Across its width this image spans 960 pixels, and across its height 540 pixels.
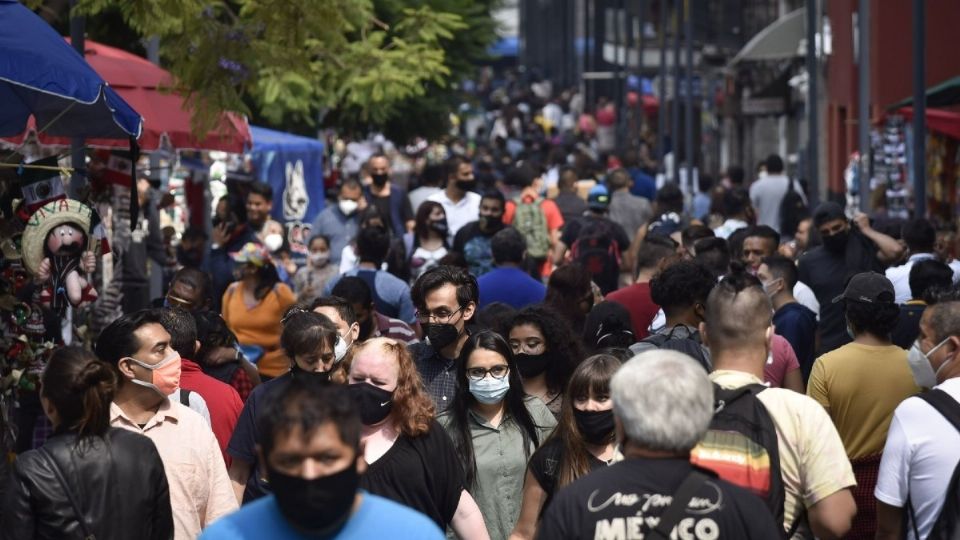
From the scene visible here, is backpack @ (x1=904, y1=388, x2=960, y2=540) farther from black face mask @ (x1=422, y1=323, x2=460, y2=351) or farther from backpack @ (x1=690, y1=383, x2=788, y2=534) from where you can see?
black face mask @ (x1=422, y1=323, x2=460, y2=351)

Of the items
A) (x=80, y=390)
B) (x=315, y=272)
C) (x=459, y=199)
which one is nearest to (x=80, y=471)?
(x=80, y=390)

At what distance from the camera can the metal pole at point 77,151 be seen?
1154 cm

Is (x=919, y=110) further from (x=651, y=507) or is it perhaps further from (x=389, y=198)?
(x=651, y=507)

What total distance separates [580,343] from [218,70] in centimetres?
523

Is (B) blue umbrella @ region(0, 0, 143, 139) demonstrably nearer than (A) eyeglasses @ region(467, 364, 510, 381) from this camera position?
No

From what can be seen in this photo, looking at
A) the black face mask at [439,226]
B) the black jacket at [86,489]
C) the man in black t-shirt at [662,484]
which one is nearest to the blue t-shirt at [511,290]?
the black face mask at [439,226]

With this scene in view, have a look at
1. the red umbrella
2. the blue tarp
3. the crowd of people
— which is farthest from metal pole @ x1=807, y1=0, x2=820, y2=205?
the crowd of people

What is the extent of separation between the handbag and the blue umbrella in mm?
3005

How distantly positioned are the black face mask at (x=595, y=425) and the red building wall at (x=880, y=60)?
20.2m

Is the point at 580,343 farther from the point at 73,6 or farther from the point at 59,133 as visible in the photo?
the point at 73,6

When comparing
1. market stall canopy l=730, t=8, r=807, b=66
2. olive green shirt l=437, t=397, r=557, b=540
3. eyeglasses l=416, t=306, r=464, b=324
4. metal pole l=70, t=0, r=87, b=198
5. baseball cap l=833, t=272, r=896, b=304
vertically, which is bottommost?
olive green shirt l=437, t=397, r=557, b=540

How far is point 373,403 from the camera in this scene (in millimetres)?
6723

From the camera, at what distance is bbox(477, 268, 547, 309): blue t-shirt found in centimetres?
1177

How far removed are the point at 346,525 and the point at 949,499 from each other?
109 inches
